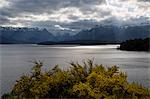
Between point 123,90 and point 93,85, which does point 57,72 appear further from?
point 123,90

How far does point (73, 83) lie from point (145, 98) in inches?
166

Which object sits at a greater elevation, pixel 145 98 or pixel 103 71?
pixel 103 71

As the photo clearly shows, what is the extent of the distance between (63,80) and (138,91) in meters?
4.33

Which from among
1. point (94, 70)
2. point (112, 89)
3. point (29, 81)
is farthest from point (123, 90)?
point (29, 81)

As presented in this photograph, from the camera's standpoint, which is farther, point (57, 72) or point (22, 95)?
point (57, 72)

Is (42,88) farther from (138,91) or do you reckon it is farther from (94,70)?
(138,91)

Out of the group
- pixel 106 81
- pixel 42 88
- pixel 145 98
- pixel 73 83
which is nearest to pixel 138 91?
pixel 145 98

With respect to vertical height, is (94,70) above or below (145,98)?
above

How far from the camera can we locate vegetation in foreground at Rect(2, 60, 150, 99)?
64.1 feet

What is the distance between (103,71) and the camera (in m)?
21.0

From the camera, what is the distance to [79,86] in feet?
62.6

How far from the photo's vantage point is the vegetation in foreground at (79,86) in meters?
19.5

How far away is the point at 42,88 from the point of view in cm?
2042

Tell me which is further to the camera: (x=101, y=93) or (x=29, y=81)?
(x=29, y=81)
